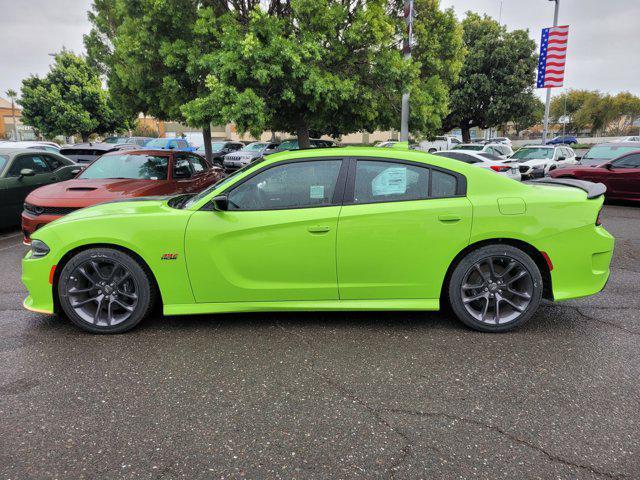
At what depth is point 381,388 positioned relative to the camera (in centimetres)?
293

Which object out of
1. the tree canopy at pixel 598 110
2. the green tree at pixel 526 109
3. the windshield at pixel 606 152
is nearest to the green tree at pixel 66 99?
the windshield at pixel 606 152

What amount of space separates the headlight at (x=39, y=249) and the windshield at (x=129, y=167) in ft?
11.1

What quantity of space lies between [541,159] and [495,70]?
15223 mm

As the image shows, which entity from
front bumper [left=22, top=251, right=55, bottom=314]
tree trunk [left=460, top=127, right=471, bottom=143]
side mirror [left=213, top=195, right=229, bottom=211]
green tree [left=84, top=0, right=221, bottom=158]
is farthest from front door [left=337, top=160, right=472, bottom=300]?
tree trunk [left=460, top=127, right=471, bottom=143]

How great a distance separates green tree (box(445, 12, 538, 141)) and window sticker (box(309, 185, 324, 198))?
92.2 feet

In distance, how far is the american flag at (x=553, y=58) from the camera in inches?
755

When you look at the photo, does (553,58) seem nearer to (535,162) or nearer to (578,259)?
(535,162)

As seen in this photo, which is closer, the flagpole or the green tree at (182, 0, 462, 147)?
the green tree at (182, 0, 462, 147)

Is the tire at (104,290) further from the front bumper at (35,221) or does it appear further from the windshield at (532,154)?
the windshield at (532,154)

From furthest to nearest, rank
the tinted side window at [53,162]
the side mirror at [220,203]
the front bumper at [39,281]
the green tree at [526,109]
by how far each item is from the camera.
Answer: the green tree at [526,109] < the tinted side window at [53,162] < the front bumper at [39,281] < the side mirror at [220,203]

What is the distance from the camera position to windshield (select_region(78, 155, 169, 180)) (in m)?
7.02

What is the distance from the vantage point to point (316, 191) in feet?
12.2

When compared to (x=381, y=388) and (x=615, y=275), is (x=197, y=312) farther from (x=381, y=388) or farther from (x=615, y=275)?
(x=615, y=275)

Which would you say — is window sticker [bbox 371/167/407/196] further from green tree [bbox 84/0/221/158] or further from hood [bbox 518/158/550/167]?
hood [bbox 518/158/550/167]
